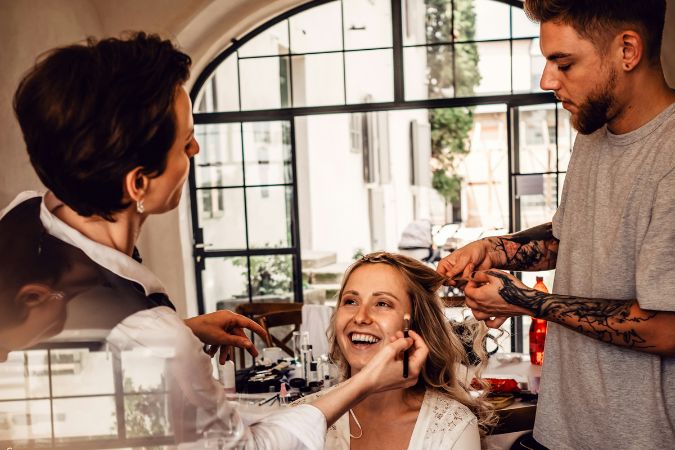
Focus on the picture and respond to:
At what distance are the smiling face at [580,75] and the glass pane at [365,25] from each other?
4.05 metres

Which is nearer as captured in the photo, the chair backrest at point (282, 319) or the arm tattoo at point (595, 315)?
the arm tattoo at point (595, 315)

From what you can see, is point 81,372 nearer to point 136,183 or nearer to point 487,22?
point 136,183

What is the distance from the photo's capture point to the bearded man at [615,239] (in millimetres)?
1535

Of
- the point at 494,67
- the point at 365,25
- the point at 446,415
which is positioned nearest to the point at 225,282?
the point at 365,25

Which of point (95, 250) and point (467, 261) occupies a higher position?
point (95, 250)

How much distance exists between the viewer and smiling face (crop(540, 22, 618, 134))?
5.34 ft

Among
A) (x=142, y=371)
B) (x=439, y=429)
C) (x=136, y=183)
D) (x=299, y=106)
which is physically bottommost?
(x=439, y=429)

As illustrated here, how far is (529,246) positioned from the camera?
205 centimetres

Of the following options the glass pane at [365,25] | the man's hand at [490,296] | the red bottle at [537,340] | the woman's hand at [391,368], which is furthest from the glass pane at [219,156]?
the woman's hand at [391,368]

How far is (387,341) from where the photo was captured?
80.5 inches

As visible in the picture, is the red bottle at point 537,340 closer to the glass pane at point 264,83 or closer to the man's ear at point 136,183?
the man's ear at point 136,183

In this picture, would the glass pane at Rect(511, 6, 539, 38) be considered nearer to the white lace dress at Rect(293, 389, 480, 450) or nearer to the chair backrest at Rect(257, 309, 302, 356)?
the chair backrest at Rect(257, 309, 302, 356)

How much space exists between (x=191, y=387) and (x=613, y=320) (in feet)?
3.31

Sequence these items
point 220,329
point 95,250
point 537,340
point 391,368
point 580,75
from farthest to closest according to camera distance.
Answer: point 537,340, point 580,75, point 220,329, point 391,368, point 95,250
